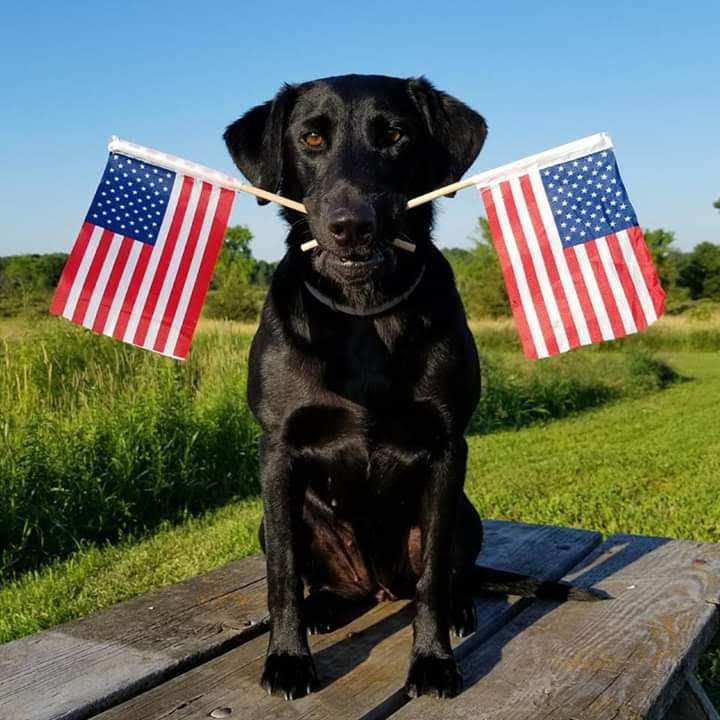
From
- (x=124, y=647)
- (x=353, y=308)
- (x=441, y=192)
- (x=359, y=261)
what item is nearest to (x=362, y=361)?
(x=353, y=308)

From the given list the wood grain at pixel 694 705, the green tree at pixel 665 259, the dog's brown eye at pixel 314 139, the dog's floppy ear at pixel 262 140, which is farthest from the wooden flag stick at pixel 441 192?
the green tree at pixel 665 259

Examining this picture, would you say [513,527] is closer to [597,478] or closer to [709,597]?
[709,597]

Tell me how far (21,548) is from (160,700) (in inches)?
134

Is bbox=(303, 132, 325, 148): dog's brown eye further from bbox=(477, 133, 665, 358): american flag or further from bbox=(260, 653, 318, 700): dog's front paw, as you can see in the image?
bbox=(260, 653, 318, 700): dog's front paw

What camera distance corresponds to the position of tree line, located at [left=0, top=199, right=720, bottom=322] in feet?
28.5

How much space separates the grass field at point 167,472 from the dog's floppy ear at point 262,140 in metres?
2.52

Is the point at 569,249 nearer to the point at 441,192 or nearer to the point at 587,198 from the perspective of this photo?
the point at 587,198

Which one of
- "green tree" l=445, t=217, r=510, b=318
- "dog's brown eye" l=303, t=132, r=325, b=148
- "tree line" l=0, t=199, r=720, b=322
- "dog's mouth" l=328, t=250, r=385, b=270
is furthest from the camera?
"green tree" l=445, t=217, r=510, b=318

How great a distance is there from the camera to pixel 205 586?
281cm

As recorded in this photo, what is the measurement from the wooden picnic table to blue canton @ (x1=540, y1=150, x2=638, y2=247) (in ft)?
3.83

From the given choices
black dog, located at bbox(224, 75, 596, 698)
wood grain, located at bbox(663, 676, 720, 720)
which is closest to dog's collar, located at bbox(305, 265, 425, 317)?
black dog, located at bbox(224, 75, 596, 698)

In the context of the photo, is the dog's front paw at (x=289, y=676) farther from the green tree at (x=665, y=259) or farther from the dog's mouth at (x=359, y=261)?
the green tree at (x=665, y=259)

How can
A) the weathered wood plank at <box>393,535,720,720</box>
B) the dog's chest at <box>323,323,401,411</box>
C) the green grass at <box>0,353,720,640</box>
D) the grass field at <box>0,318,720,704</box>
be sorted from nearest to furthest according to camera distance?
the weathered wood plank at <box>393,535,720,720</box>, the dog's chest at <box>323,323,401,411</box>, the green grass at <box>0,353,720,640</box>, the grass field at <box>0,318,720,704</box>

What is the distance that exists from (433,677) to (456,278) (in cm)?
161
